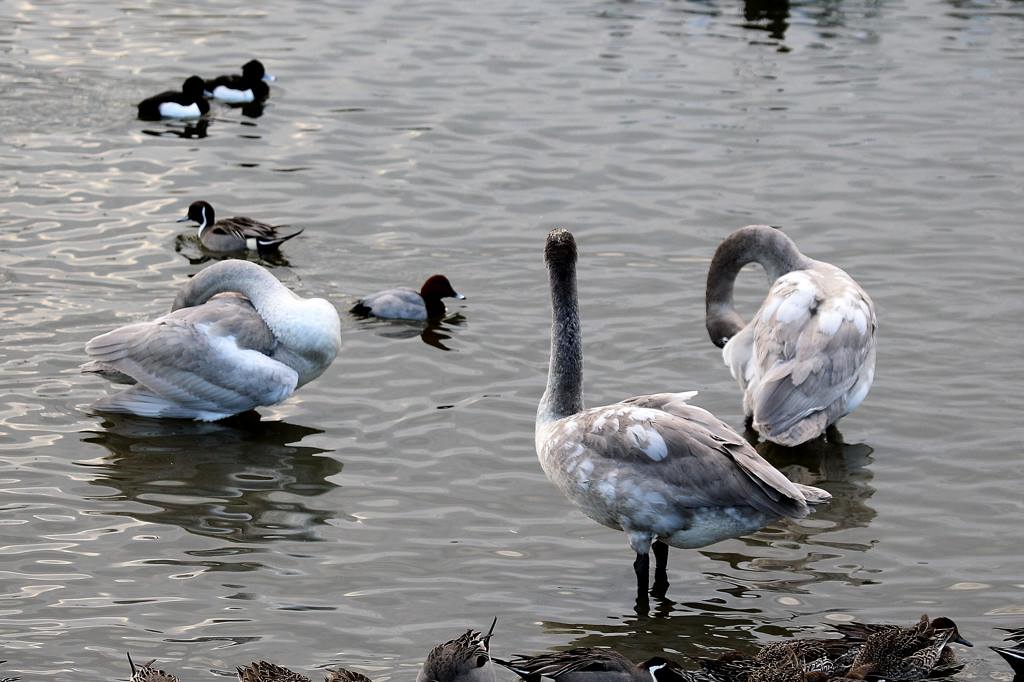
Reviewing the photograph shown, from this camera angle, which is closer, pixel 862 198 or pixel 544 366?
pixel 544 366

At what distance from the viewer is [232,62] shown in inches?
843

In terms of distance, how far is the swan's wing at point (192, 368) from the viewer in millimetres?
11461

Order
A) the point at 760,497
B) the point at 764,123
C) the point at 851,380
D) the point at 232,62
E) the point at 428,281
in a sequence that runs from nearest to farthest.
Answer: the point at 760,497 → the point at 851,380 → the point at 428,281 → the point at 764,123 → the point at 232,62

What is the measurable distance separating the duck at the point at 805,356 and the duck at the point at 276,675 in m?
3.98

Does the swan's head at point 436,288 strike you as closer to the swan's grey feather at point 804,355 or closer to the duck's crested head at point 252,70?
the swan's grey feather at point 804,355

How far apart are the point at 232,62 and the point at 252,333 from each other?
1044 cm

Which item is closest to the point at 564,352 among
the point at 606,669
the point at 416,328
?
the point at 606,669

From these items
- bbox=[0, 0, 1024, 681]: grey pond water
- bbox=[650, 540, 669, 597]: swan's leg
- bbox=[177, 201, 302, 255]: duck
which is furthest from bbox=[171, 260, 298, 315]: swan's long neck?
bbox=[650, 540, 669, 597]: swan's leg

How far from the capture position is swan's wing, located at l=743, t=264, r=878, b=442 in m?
10.8

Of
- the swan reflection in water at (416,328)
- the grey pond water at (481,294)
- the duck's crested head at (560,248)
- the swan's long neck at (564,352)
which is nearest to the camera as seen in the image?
the grey pond water at (481,294)

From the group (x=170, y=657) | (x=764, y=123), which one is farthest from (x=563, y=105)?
(x=170, y=657)

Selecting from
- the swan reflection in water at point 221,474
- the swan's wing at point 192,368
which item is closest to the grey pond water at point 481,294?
the swan reflection in water at point 221,474

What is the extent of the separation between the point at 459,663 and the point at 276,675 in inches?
34.4

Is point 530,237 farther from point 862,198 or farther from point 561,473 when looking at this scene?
A: point 561,473
